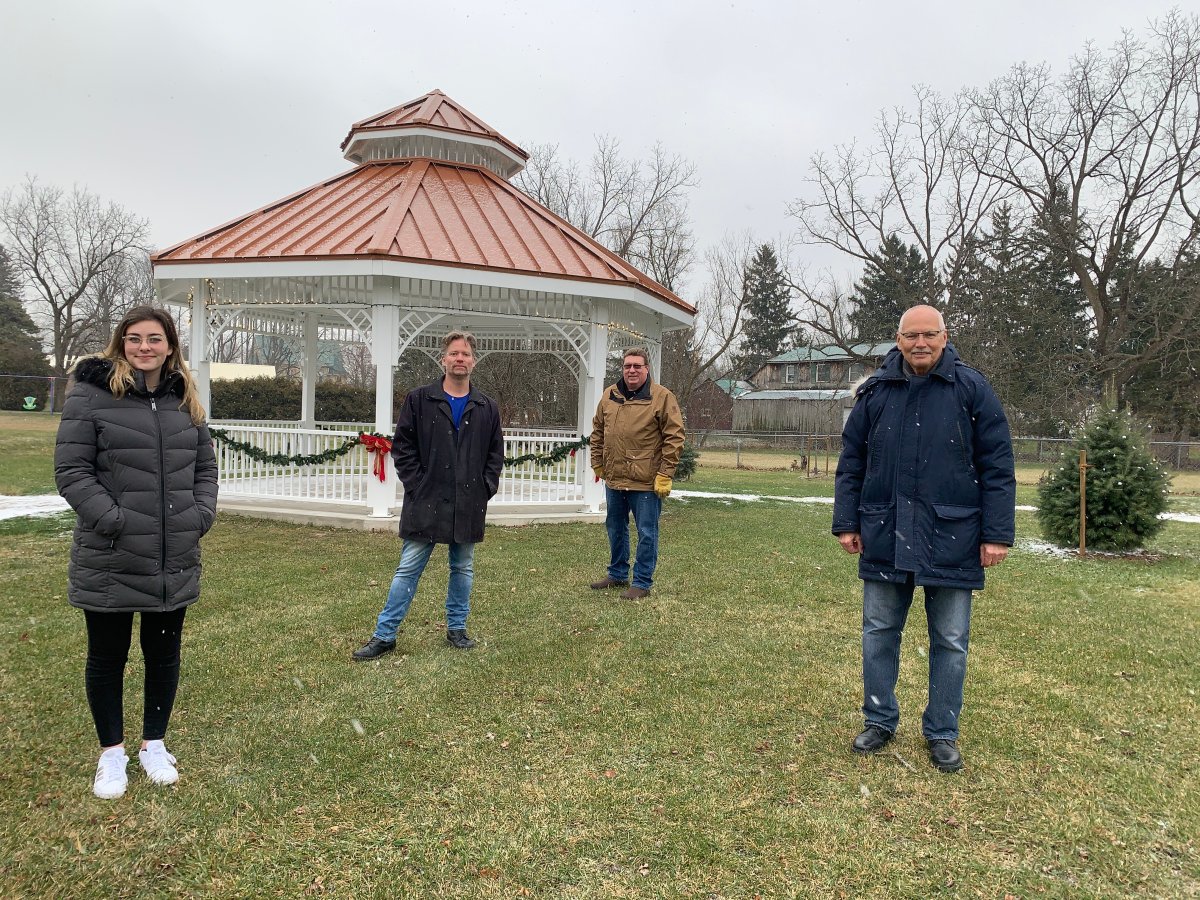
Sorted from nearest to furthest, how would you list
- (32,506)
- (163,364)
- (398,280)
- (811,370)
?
→ (163,364) < (398,280) < (32,506) < (811,370)

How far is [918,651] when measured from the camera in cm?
504

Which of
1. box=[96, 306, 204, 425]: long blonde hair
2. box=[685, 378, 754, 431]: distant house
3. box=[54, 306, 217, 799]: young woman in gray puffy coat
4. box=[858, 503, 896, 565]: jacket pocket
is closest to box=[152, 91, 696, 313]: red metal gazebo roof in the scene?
box=[96, 306, 204, 425]: long blonde hair

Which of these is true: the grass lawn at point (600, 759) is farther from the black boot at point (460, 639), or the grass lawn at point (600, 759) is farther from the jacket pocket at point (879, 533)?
the jacket pocket at point (879, 533)

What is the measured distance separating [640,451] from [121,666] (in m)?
3.84

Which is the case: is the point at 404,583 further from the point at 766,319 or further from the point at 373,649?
the point at 766,319

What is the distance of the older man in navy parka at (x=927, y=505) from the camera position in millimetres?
3123

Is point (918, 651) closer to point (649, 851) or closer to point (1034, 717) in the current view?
point (1034, 717)

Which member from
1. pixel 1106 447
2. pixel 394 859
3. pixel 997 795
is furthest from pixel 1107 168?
pixel 394 859

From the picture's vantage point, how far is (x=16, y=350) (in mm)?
32438

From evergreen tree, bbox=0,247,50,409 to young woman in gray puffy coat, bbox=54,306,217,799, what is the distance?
33.5 meters

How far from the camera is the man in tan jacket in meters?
5.93

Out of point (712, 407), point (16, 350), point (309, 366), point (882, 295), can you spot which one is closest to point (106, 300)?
point (16, 350)

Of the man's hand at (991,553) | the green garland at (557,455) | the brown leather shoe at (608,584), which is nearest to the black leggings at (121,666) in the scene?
the man's hand at (991,553)

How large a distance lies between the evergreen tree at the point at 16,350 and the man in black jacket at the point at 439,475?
→ 107 feet
